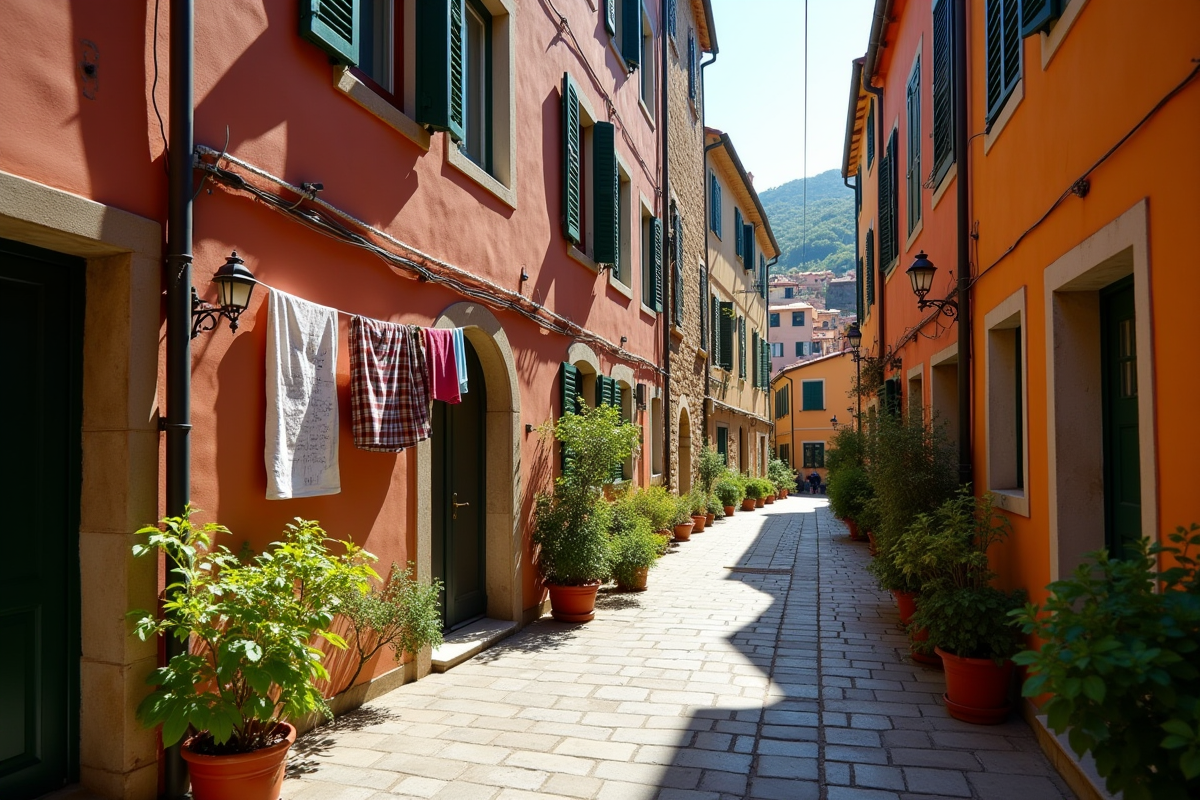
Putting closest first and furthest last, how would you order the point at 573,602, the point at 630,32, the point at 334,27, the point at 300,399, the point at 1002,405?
the point at 300,399 < the point at 334,27 < the point at 1002,405 < the point at 573,602 < the point at 630,32

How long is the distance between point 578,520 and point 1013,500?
3.80m

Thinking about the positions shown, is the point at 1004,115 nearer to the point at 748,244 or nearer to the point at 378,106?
the point at 378,106

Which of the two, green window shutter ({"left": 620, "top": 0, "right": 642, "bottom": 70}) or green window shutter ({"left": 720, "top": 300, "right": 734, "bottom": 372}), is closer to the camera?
green window shutter ({"left": 620, "top": 0, "right": 642, "bottom": 70})

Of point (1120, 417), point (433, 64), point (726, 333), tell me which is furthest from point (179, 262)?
point (726, 333)

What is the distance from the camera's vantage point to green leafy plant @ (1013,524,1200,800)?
2.12 metres

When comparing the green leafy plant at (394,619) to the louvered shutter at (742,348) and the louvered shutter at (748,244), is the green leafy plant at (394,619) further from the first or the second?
the louvered shutter at (748,244)

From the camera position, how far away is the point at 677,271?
14367 mm

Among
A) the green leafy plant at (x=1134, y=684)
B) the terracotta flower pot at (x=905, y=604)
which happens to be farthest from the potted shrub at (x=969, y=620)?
the green leafy plant at (x=1134, y=684)

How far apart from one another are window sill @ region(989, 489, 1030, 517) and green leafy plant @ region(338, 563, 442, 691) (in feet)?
12.6

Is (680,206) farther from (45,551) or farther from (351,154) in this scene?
(45,551)

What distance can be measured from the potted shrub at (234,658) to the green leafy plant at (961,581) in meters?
3.55

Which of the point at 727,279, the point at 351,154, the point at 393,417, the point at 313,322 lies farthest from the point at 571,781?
the point at 727,279

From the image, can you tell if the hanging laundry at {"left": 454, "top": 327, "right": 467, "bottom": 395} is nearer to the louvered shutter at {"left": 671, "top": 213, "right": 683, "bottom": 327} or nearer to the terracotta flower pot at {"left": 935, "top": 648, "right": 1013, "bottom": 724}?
the terracotta flower pot at {"left": 935, "top": 648, "right": 1013, "bottom": 724}

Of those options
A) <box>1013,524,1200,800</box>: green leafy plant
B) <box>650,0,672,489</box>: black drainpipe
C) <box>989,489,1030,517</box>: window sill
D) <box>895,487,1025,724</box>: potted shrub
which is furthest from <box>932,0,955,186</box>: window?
<box>650,0,672,489</box>: black drainpipe
